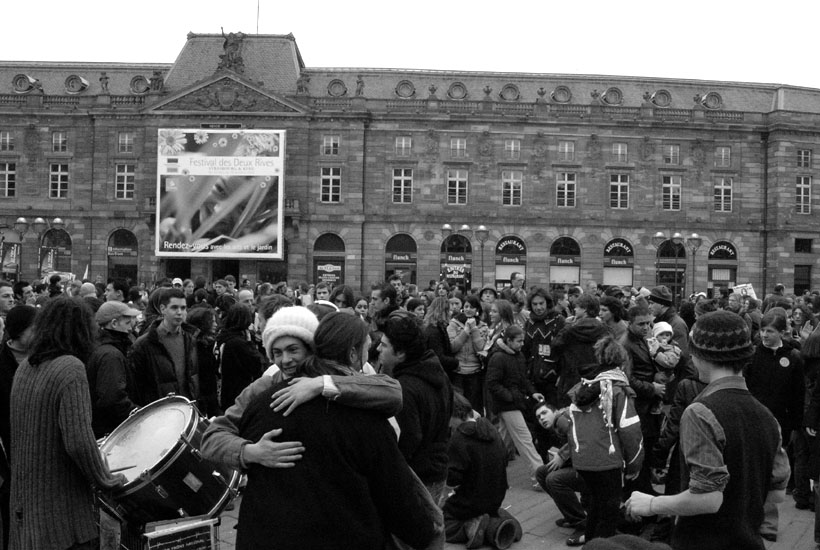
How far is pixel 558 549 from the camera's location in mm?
7035

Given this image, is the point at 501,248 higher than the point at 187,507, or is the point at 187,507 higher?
the point at 501,248

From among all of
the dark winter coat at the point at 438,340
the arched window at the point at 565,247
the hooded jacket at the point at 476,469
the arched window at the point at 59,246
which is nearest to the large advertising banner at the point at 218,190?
→ the arched window at the point at 59,246

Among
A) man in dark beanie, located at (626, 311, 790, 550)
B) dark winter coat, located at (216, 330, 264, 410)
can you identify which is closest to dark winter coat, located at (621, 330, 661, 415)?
man in dark beanie, located at (626, 311, 790, 550)

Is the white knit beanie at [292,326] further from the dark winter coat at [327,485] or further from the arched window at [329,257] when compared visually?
the arched window at [329,257]

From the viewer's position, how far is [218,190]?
37.5 m

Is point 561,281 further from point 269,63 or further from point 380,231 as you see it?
point 269,63

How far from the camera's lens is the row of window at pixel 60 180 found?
40562 millimetres

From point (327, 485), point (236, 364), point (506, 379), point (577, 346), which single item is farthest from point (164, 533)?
point (506, 379)

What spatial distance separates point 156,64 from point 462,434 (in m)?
44.9

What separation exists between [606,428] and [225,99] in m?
36.4

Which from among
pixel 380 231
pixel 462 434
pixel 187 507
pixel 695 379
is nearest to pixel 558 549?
pixel 462 434

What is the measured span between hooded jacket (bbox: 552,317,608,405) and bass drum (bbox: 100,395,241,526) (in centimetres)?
440

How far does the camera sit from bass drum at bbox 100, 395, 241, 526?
179 inches

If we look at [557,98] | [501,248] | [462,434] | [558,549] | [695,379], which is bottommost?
[558,549]
